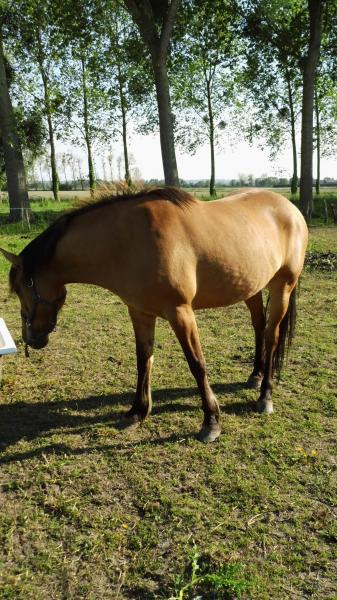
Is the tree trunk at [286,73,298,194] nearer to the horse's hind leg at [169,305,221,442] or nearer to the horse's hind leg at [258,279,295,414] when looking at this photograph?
the horse's hind leg at [258,279,295,414]

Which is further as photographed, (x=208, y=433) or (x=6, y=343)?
(x=6, y=343)

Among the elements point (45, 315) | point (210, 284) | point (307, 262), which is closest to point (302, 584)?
point (210, 284)

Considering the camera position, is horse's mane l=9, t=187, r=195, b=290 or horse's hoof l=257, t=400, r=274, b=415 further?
horse's hoof l=257, t=400, r=274, b=415

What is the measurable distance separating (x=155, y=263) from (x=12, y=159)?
45.0 feet

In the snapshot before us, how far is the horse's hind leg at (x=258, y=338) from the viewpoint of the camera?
4.11 metres

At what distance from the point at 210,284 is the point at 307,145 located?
12.1 m

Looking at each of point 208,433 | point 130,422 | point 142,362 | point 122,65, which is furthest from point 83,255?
point 122,65

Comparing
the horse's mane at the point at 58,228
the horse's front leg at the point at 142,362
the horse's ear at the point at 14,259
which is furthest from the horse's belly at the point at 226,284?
the horse's ear at the point at 14,259

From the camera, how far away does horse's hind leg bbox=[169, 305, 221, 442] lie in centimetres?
Result: 301

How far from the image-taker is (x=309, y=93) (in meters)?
13.1

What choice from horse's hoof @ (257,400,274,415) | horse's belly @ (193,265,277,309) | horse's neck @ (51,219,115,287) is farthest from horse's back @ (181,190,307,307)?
horse's hoof @ (257,400,274,415)

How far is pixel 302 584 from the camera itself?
195 centimetres

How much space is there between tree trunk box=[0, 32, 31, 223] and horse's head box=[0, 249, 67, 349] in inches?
448

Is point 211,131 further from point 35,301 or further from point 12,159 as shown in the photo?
point 35,301
